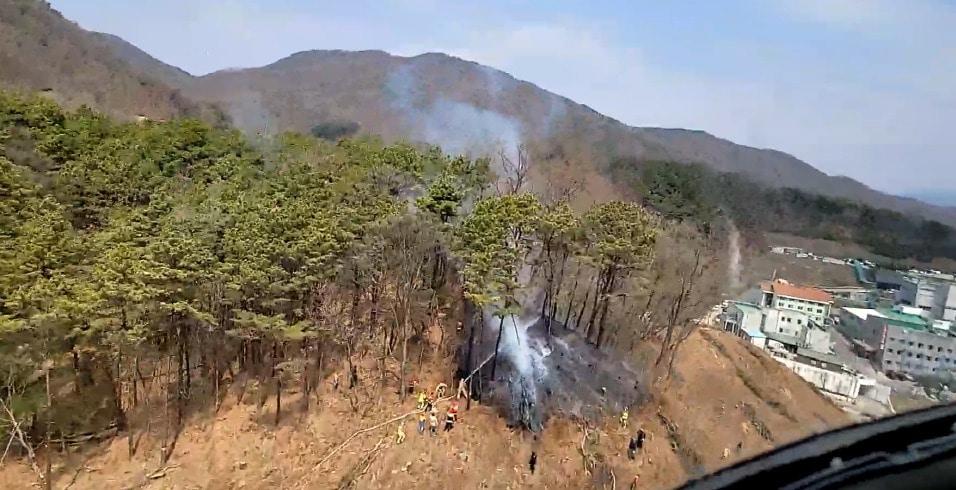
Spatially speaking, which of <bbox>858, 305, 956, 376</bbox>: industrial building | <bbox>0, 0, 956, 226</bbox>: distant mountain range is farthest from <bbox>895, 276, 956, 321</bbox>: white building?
<bbox>0, 0, 956, 226</bbox>: distant mountain range

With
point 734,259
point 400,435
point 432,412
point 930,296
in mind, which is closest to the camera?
point 400,435

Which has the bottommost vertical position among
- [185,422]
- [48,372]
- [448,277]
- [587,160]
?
[185,422]

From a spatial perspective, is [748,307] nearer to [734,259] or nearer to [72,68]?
[734,259]

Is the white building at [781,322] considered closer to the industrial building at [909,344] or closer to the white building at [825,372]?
the industrial building at [909,344]

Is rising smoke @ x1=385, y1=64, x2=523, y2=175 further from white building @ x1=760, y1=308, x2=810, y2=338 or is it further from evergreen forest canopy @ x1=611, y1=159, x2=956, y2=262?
white building @ x1=760, y1=308, x2=810, y2=338

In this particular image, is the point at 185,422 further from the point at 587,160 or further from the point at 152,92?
the point at 152,92

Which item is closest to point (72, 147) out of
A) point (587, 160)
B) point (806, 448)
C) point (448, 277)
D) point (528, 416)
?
point (448, 277)

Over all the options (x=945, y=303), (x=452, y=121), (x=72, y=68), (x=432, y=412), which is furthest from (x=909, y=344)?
(x=72, y=68)
